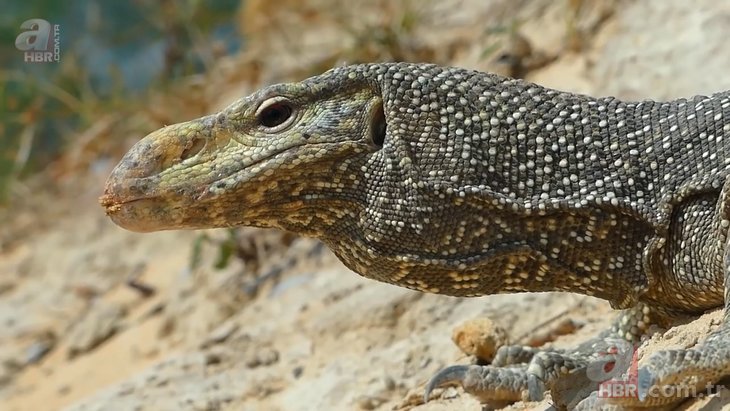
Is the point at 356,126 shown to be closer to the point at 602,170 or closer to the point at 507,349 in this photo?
the point at 602,170

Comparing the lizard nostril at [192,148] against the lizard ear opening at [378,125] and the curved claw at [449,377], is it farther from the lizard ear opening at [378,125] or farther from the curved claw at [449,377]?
the curved claw at [449,377]

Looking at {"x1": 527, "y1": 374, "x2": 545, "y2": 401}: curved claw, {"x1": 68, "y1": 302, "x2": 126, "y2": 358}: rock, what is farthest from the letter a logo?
{"x1": 527, "y1": 374, "x2": 545, "y2": 401}: curved claw

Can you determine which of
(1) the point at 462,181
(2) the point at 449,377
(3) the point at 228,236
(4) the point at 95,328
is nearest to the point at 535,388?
(2) the point at 449,377

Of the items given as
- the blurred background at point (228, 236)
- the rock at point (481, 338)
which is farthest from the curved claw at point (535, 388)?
the rock at point (481, 338)

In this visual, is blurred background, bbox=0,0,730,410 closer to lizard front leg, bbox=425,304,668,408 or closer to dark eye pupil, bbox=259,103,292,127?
lizard front leg, bbox=425,304,668,408

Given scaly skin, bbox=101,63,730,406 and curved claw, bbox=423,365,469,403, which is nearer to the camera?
scaly skin, bbox=101,63,730,406

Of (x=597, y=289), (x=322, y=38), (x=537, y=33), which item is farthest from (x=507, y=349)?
(x=322, y=38)

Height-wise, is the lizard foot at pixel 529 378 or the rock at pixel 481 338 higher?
the rock at pixel 481 338
